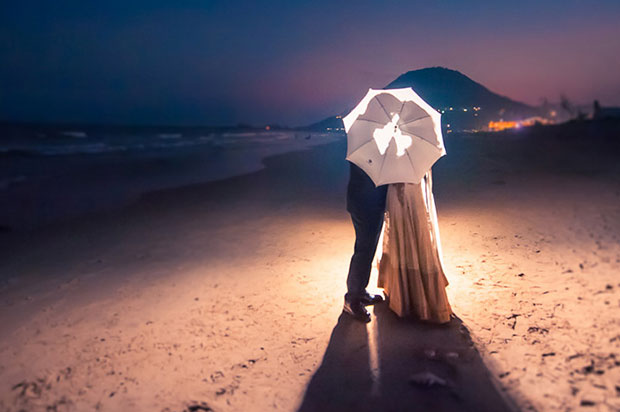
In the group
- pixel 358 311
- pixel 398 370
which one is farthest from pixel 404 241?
pixel 398 370

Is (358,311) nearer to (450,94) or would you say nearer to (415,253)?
(415,253)

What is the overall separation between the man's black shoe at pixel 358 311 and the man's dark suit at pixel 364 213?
26 centimetres

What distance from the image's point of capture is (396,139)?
3.09 m

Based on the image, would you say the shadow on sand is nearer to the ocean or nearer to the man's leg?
the man's leg

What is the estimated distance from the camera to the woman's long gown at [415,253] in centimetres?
324

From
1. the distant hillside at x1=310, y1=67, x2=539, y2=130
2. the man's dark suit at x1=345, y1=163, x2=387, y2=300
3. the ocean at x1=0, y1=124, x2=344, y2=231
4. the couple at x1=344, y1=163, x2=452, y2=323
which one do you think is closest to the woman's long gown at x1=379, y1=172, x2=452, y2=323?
the couple at x1=344, y1=163, x2=452, y2=323

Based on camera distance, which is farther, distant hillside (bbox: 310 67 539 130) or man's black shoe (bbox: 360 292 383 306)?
man's black shoe (bbox: 360 292 383 306)

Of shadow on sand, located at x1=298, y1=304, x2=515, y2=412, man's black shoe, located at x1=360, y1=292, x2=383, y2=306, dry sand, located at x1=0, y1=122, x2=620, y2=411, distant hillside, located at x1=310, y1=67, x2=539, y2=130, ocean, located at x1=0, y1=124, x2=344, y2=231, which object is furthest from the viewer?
ocean, located at x1=0, y1=124, x2=344, y2=231

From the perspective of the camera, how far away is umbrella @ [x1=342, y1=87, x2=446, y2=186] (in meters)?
3.06

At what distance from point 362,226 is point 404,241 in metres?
0.40

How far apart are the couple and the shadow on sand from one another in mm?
184

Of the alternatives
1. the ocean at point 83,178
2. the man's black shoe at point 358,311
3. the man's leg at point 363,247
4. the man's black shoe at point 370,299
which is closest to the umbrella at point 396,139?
the man's leg at point 363,247

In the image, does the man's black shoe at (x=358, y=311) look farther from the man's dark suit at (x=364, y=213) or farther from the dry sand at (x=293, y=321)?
the man's dark suit at (x=364, y=213)

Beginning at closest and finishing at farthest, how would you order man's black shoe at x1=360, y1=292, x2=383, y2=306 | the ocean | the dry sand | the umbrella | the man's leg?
the dry sand → the umbrella → the man's leg → man's black shoe at x1=360, y1=292, x2=383, y2=306 → the ocean
